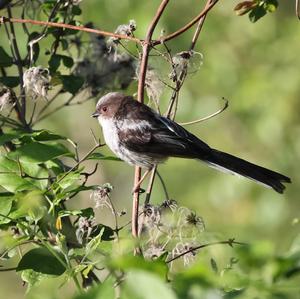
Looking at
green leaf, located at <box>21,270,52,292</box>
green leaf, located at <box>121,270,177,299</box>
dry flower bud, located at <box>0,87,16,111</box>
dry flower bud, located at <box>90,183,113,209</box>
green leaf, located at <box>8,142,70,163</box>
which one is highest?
dry flower bud, located at <box>0,87,16,111</box>

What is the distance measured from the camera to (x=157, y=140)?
4.03 m

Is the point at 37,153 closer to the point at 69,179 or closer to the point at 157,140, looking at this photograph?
the point at 69,179

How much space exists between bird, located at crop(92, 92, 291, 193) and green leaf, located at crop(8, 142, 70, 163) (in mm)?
1016

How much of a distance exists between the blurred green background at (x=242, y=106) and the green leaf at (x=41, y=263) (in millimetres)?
3936

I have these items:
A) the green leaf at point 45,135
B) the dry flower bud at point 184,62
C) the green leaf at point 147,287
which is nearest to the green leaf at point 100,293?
the green leaf at point 147,287

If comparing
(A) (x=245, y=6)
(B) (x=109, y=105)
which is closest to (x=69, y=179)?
(A) (x=245, y=6)

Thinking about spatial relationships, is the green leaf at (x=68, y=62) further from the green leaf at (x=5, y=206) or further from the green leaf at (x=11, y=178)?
the green leaf at (x=5, y=206)

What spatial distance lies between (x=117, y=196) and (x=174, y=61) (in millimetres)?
5230

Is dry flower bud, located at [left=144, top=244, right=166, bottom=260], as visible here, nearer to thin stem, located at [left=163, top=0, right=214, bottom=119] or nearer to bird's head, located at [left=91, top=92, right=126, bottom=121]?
thin stem, located at [left=163, top=0, right=214, bottom=119]

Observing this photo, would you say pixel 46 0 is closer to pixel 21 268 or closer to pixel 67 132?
pixel 21 268

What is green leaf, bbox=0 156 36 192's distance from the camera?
275 centimetres

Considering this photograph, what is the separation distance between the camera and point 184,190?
7.77 meters

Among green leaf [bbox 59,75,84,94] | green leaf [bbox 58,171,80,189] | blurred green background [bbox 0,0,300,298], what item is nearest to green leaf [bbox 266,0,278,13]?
green leaf [bbox 59,75,84,94]

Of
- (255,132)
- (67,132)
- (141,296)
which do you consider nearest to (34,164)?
(141,296)
